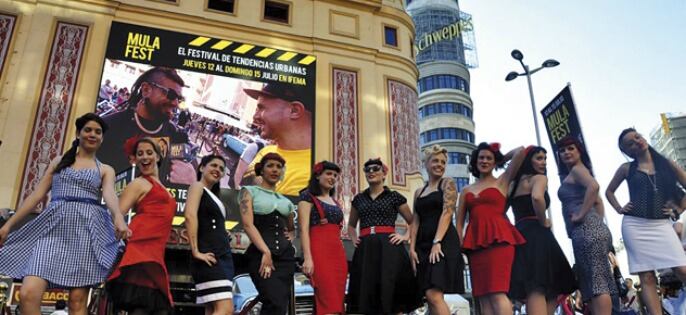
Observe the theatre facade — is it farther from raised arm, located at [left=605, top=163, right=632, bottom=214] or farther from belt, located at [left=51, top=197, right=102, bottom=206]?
raised arm, located at [left=605, top=163, right=632, bottom=214]

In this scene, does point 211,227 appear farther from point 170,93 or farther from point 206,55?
point 206,55

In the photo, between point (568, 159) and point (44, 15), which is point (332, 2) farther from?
point (568, 159)

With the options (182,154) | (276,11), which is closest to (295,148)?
(182,154)

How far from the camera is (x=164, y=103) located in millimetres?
13312

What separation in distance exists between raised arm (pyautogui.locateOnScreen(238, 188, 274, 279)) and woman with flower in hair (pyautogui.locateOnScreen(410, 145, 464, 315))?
1323 millimetres

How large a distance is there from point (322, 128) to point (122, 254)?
36.6 ft

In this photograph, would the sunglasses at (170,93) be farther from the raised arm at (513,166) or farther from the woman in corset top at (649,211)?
the woman in corset top at (649,211)

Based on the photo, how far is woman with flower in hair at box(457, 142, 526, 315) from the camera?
4.31 metres

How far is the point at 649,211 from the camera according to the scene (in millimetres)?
4742

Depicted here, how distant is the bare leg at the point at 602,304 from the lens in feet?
14.4

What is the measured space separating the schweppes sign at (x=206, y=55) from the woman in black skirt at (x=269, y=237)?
10122 millimetres

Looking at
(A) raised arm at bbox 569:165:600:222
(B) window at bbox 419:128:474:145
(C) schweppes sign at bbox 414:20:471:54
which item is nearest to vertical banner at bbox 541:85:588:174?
(A) raised arm at bbox 569:165:600:222

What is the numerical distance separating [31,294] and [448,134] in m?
45.9

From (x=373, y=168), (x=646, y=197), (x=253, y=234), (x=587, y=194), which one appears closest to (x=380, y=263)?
(x=373, y=168)
